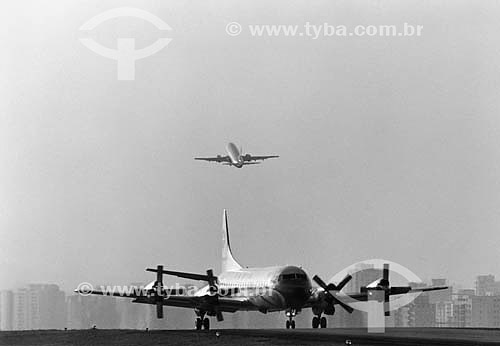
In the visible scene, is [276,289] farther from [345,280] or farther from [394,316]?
[394,316]

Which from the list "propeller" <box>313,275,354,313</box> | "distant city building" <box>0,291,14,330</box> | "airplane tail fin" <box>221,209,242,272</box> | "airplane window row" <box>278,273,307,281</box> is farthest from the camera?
"distant city building" <box>0,291,14,330</box>

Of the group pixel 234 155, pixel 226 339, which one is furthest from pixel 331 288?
pixel 234 155

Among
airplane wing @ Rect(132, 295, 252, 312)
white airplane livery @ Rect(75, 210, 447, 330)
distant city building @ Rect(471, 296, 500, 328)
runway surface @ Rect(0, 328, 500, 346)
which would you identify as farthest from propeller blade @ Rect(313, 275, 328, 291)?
distant city building @ Rect(471, 296, 500, 328)

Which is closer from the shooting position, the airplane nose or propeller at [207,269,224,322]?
the airplane nose

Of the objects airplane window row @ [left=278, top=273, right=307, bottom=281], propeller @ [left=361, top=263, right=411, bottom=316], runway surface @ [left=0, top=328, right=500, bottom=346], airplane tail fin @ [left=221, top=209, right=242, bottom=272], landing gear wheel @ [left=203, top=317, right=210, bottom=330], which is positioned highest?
airplane tail fin @ [left=221, top=209, right=242, bottom=272]

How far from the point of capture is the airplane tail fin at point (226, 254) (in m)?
113

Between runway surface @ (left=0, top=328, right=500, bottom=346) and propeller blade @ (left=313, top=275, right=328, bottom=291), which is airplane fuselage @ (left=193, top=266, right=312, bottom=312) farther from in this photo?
runway surface @ (left=0, top=328, right=500, bottom=346)

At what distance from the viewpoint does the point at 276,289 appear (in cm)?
8319

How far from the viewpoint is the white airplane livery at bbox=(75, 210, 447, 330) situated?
273ft

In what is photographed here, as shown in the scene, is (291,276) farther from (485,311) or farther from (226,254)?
(485,311)

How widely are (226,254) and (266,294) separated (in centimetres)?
3353

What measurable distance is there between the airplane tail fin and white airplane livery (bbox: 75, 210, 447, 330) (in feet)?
71.9

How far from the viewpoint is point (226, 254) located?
387 ft

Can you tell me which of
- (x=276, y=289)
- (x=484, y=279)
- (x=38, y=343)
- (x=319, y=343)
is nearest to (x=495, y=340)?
(x=319, y=343)
